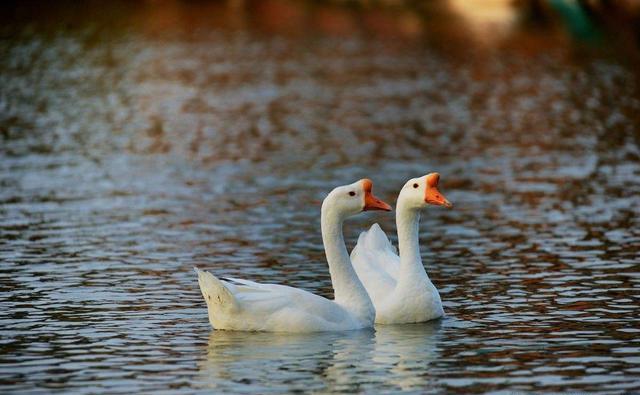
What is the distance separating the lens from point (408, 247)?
1709 cm

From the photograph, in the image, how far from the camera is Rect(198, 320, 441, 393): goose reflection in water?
13.8 metres

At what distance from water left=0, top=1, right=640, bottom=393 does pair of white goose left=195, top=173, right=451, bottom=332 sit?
0.23 m

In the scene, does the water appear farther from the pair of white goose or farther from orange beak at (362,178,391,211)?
orange beak at (362,178,391,211)

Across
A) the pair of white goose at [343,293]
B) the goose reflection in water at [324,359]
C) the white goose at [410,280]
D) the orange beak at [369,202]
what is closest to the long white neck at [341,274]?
the pair of white goose at [343,293]

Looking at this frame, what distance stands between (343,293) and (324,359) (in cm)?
157

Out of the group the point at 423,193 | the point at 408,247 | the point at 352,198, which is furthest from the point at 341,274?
the point at 423,193

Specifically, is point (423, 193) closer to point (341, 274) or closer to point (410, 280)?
point (410, 280)

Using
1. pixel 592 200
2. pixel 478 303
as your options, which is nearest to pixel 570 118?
pixel 592 200

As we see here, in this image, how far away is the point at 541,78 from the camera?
5100 centimetres

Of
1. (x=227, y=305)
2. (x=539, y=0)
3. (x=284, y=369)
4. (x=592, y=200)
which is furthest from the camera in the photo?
(x=539, y=0)

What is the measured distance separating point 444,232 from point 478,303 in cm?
585

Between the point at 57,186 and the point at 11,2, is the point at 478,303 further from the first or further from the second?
the point at 11,2

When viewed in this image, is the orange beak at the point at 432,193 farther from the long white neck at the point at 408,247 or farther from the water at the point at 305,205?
the water at the point at 305,205

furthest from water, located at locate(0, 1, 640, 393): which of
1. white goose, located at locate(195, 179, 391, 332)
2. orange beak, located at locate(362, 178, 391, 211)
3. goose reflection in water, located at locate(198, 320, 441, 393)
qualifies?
orange beak, located at locate(362, 178, 391, 211)
